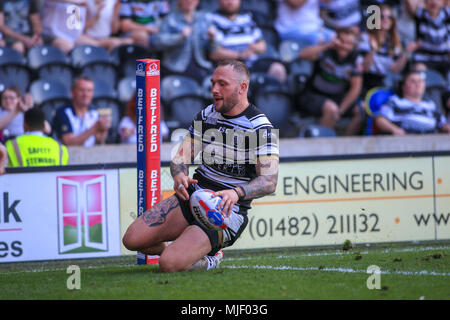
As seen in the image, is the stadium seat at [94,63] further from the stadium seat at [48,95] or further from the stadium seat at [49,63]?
the stadium seat at [48,95]

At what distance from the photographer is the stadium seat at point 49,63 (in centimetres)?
1159

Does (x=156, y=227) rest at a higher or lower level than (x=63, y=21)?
lower

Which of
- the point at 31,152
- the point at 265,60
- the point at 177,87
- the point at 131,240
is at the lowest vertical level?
the point at 131,240

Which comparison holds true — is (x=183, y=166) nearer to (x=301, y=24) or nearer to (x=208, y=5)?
(x=208, y=5)

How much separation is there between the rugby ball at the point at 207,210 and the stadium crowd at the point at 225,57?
478 centimetres

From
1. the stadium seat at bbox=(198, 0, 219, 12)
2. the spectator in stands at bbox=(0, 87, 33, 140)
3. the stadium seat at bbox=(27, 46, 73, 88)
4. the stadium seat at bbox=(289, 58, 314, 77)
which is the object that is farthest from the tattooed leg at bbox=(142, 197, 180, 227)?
the stadium seat at bbox=(198, 0, 219, 12)

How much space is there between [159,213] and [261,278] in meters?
1.14

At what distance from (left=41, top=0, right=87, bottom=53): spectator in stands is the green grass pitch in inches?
170

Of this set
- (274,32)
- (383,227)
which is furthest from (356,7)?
(383,227)

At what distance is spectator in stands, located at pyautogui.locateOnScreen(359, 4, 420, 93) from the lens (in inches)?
490

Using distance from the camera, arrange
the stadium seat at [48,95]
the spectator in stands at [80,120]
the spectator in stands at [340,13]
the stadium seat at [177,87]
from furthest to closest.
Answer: the spectator in stands at [340,13] → the stadium seat at [177,87] → the stadium seat at [48,95] → the spectator in stands at [80,120]

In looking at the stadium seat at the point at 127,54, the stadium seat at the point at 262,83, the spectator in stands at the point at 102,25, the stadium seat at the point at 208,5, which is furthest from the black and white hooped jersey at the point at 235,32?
the spectator in stands at the point at 102,25

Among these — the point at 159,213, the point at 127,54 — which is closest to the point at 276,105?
the point at 127,54

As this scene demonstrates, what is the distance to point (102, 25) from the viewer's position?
39.7 ft
